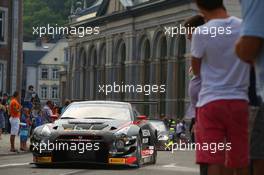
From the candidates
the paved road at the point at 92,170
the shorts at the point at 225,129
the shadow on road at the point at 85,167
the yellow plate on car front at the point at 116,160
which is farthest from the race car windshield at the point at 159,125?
the shorts at the point at 225,129

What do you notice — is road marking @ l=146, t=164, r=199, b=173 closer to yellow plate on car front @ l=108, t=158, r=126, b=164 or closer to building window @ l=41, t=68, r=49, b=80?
yellow plate on car front @ l=108, t=158, r=126, b=164

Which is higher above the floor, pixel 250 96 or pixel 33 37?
pixel 33 37

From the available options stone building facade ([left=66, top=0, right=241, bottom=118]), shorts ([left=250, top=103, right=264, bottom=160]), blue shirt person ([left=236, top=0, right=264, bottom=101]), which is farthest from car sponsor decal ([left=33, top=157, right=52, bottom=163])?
stone building facade ([left=66, top=0, right=241, bottom=118])

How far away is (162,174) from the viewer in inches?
593

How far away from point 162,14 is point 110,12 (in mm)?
12753

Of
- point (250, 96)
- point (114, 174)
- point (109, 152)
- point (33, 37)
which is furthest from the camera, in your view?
point (33, 37)

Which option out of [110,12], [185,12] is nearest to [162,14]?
[185,12]

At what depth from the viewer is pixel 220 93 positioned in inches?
264

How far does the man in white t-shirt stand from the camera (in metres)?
6.60

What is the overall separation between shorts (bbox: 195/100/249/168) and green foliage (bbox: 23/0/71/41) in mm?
111124

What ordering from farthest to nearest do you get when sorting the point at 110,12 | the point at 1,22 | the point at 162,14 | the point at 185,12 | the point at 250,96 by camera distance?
1. the point at 110,12
2. the point at 162,14
3. the point at 185,12
4. the point at 1,22
5. the point at 250,96

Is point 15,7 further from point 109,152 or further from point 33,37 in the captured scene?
point 33,37

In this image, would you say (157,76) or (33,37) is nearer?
(157,76)

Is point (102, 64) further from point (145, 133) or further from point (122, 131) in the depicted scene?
point (122, 131)
